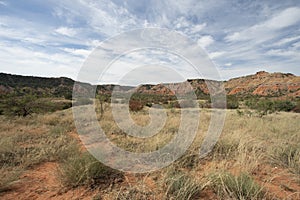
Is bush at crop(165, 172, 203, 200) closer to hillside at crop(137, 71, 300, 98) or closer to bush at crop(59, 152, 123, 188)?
bush at crop(59, 152, 123, 188)

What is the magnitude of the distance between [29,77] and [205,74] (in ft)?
196

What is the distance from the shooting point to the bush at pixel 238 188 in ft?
7.96

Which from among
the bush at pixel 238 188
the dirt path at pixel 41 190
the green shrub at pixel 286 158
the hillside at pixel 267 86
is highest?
the hillside at pixel 267 86


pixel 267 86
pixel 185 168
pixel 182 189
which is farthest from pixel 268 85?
pixel 182 189

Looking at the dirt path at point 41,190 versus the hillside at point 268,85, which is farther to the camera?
the hillside at point 268,85

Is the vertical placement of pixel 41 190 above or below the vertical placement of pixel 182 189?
below

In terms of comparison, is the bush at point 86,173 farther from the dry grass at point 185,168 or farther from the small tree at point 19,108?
the small tree at point 19,108

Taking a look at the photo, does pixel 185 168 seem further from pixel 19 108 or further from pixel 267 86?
pixel 267 86

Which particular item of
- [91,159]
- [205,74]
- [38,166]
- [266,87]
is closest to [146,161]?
[91,159]

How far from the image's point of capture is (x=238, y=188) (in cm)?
240

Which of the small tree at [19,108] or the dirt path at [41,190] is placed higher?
the small tree at [19,108]

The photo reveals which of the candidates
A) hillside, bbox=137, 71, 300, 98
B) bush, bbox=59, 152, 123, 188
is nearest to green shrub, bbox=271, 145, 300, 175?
bush, bbox=59, 152, 123, 188

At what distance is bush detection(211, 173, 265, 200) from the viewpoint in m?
2.43

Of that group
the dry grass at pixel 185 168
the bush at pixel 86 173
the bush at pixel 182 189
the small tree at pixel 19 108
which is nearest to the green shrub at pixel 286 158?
the dry grass at pixel 185 168
